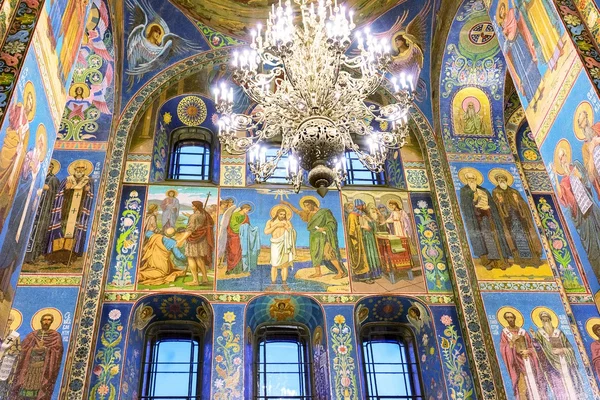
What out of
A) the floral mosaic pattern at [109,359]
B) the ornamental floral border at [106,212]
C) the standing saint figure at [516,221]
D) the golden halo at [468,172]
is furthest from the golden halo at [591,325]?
the ornamental floral border at [106,212]

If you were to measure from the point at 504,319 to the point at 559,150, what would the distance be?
2.89 m

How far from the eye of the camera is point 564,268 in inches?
369

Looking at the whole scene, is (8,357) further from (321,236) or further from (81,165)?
(321,236)

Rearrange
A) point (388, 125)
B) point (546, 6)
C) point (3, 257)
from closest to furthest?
point (3, 257), point (546, 6), point (388, 125)

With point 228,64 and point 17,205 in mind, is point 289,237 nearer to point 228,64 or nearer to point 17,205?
point 228,64

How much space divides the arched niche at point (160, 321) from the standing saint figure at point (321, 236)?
1.65 metres

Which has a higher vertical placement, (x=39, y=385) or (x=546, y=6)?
(x=546, y=6)

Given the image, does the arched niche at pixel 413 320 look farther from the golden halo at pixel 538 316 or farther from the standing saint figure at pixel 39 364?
the standing saint figure at pixel 39 364

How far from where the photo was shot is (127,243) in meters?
8.93

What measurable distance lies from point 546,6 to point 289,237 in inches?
185

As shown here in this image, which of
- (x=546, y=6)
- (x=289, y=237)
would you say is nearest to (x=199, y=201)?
(x=289, y=237)

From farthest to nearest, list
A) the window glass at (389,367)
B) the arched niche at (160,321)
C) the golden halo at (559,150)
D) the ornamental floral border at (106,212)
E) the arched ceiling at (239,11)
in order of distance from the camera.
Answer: the arched ceiling at (239,11), the window glass at (389,367), the arched niche at (160,321), the ornamental floral border at (106,212), the golden halo at (559,150)

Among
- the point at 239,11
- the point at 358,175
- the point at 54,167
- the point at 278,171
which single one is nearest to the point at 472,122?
the point at 358,175

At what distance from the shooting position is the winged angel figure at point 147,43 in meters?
10.1
